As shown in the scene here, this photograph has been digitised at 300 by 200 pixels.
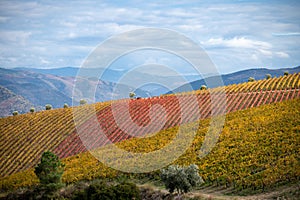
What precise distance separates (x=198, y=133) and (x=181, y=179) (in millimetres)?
16458

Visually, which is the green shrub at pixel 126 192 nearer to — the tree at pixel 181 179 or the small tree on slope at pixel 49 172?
the tree at pixel 181 179

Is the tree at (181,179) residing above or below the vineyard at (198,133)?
above

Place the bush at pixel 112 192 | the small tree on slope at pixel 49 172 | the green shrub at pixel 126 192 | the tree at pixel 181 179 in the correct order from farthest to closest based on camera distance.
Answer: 1. the small tree on slope at pixel 49 172
2. the tree at pixel 181 179
3. the green shrub at pixel 126 192
4. the bush at pixel 112 192

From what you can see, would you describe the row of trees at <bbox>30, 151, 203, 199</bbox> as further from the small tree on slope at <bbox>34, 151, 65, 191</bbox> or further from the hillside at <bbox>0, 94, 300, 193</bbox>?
the hillside at <bbox>0, 94, 300, 193</bbox>

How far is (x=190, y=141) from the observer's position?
137ft

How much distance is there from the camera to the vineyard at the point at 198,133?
32.5 meters

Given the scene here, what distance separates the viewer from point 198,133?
4397 cm

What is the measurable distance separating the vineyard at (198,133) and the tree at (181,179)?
3.73 m

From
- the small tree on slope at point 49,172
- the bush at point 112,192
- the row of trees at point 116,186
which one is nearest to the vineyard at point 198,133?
the row of trees at point 116,186

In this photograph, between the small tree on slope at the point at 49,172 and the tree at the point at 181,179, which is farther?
the small tree on slope at the point at 49,172

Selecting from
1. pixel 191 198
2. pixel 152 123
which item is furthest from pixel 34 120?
pixel 191 198

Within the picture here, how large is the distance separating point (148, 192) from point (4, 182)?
17.6 m

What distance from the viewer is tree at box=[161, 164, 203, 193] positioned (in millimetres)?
27953

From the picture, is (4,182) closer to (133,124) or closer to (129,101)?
(133,124)
